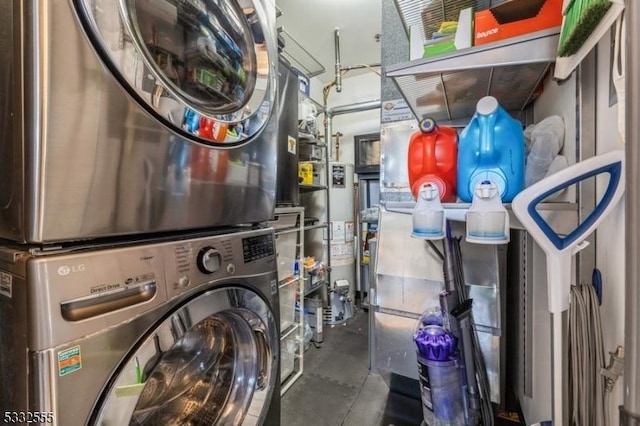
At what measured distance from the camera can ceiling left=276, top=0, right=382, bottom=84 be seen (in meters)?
2.17

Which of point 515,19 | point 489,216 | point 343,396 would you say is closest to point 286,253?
point 343,396

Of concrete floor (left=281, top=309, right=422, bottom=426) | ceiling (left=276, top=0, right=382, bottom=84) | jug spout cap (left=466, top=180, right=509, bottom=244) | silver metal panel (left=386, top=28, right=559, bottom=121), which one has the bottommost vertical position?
concrete floor (left=281, top=309, right=422, bottom=426)

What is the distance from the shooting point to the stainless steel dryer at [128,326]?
421 millimetres

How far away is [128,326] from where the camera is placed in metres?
0.50

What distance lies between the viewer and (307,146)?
7.80 feet

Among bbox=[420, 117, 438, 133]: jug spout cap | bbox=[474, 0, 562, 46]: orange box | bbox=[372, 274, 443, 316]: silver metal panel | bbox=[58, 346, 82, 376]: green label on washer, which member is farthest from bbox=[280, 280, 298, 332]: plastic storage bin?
bbox=[474, 0, 562, 46]: orange box

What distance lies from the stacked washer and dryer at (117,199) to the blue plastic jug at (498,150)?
718 mm

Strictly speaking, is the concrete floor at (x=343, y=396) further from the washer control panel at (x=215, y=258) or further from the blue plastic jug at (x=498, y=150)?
the blue plastic jug at (x=498, y=150)

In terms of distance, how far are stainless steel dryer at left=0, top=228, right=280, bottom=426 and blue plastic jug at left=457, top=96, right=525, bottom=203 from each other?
765mm

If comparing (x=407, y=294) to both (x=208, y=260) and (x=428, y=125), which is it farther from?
(x=208, y=260)

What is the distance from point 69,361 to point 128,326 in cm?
9

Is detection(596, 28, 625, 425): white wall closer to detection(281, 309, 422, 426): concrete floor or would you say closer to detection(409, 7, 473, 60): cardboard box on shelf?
detection(409, 7, 473, 60): cardboard box on shelf

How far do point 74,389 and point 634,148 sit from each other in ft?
2.80

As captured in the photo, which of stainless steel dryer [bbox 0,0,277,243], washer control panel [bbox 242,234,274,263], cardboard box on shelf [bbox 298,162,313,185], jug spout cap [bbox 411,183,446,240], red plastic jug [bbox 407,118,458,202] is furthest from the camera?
cardboard box on shelf [bbox 298,162,313,185]
